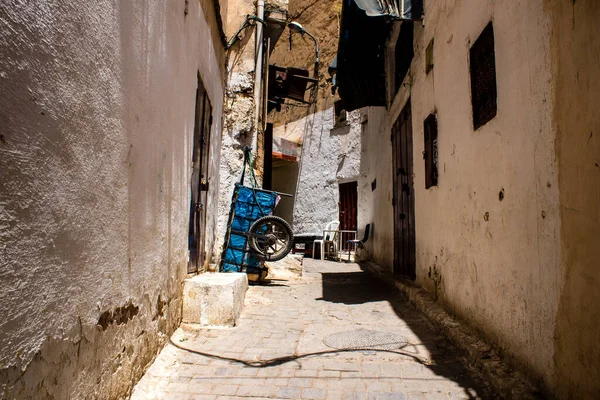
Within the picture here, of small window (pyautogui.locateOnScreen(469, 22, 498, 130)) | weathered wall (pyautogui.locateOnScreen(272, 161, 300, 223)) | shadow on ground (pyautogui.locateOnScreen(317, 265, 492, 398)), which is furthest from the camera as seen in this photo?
weathered wall (pyautogui.locateOnScreen(272, 161, 300, 223))

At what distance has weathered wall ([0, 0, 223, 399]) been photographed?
4.34ft

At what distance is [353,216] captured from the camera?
587 inches

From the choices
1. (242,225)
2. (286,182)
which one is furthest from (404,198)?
(286,182)

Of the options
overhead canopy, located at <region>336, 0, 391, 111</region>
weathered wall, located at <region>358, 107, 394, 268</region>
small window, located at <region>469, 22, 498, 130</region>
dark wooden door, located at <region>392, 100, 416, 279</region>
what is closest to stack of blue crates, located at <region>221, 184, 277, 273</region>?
dark wooden door, located at <region>392, 100, 416, 279</region>

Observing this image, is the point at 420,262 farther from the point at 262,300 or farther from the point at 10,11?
the point at 10,11

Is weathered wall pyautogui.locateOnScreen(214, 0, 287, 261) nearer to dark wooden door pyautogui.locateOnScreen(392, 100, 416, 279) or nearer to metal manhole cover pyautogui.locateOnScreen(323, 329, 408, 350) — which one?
dark wooden door pyautogui.locateOnScreen(392, 100, 416, 279)

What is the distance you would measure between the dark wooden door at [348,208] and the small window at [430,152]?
9.38 meters

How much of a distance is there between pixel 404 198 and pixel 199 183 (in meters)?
3.33

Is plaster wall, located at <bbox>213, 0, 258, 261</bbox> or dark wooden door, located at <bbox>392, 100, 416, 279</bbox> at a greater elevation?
plaster wall, located at <bbox>213, 0, 258, 261</bbox>

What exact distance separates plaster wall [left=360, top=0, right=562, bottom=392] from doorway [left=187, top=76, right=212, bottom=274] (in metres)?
2.79

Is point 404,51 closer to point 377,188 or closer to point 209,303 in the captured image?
point 377,188

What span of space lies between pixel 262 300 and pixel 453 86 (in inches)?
141

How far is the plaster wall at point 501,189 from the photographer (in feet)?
7.52

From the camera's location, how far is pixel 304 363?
330cm
